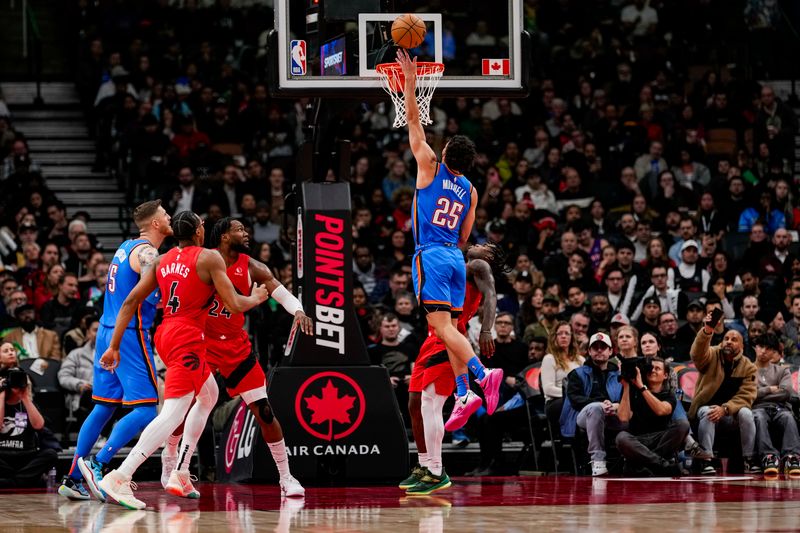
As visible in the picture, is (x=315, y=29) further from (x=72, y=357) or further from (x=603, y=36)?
(x=603, y=36)

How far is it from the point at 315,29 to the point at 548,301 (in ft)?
17.3

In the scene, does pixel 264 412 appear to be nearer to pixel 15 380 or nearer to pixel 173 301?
pixel 173 301

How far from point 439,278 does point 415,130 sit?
1105mm

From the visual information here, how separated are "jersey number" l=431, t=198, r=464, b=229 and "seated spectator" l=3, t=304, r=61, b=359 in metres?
6.34

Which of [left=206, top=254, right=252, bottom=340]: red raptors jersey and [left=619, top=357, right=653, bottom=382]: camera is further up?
[left=206, top=254, right=252, bottom=340]: red raptors jersey

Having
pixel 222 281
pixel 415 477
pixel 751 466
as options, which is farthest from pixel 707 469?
pixel 222 281

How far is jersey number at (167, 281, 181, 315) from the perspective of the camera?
934 cm

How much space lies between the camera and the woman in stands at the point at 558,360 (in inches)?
549

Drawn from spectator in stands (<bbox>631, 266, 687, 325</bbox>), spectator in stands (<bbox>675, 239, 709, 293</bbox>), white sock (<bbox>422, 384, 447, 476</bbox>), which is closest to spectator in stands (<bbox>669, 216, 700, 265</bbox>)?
spectator in stands (<bbox>675, 239, 709, 293</bbox>)

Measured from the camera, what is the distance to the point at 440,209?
32.8ft

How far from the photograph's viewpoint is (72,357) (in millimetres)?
14078

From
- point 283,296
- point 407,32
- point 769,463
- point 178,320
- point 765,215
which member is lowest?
point 769,463

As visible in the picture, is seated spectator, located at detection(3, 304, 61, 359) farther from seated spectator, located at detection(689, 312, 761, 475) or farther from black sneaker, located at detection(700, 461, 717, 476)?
black sneaker, located at detection(700, 461, 717, 476)

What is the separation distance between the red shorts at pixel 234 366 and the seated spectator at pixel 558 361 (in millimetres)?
4522
